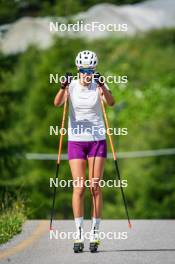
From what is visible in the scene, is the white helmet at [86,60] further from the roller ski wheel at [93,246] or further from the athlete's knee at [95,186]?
the roller ski wheel at [93,246]

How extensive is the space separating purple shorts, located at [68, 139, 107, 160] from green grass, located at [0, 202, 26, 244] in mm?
1790

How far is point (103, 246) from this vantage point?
12766 mm

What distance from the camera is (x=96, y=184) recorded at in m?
12.0

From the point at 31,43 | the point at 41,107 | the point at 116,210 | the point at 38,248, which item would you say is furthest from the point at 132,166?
the point at 38,248

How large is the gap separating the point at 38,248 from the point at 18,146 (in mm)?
23373

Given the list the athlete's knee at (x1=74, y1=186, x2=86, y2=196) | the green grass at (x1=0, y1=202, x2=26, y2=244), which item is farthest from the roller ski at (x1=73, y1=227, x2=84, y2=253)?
the green grass at (x1=0, y1=202, x2=26, y2=244)

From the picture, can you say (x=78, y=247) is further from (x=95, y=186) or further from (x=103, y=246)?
(x=103, y=246)

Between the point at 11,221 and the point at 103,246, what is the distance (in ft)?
7.29

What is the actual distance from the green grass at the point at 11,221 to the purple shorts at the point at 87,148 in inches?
70.5

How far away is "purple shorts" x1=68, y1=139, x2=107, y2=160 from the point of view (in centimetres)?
1192

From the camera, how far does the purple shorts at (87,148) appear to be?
11.9 metres

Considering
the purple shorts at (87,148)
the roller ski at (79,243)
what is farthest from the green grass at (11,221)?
the purple shorts at (87,148)

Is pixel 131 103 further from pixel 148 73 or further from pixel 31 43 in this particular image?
pixel 31 43

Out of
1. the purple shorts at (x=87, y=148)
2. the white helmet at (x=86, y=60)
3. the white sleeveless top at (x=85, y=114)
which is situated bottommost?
the purple shorts at (x=87, y=148)
